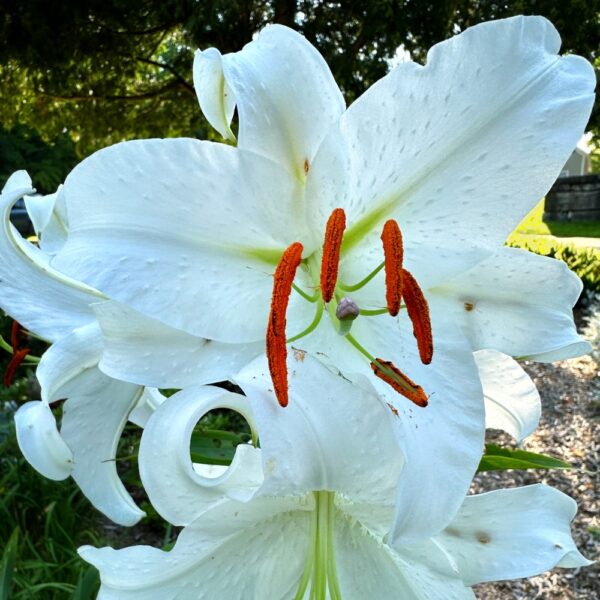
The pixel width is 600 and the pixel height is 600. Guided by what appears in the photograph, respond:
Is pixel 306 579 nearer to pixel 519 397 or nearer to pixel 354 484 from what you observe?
pixel 354 484

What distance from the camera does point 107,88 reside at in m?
6.59

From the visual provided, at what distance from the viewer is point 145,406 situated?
0.77m

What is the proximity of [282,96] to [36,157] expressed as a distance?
13932mm

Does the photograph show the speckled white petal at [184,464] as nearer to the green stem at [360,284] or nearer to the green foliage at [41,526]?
the green stem at [360,284]

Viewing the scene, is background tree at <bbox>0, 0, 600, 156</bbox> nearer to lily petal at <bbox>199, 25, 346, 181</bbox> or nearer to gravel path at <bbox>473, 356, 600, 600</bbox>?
gravel path at <bbox>473, 356, 600, 600</bbox>

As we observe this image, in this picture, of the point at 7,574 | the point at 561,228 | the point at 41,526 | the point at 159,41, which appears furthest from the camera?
the point at 561,228

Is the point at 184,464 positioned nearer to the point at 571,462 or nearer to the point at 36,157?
the point at 571,462

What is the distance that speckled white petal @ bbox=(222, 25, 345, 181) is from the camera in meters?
0.58

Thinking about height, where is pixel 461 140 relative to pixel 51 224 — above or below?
above

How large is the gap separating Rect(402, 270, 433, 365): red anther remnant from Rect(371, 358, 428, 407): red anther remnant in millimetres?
20

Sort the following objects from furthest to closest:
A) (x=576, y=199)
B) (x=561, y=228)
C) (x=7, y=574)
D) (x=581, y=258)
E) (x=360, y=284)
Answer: (x=576, y=199), (x=561, y=228), (x=581, y=258), (x=7, y=574), (x=360, y=284)

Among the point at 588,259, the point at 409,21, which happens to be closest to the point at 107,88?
the point at 409,21

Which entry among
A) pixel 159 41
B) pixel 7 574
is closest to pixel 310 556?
pixel 7 574

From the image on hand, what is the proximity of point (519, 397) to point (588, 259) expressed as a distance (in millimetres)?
6683
